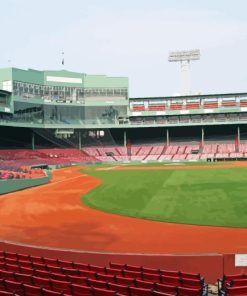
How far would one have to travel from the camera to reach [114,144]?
8531 centimetres

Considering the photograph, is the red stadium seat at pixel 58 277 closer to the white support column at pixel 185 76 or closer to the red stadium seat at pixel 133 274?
the red stadium seat at pixel 133 274

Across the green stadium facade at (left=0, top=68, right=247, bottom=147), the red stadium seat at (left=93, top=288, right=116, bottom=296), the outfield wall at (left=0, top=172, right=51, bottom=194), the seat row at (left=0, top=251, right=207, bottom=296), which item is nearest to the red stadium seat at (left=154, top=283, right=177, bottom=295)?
the seat row at (left=0, top=251, right=207, bottom=296)

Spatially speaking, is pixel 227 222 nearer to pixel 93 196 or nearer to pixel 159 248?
pixel 159 248

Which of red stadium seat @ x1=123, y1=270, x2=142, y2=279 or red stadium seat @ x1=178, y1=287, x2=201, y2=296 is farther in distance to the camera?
red stadium seat @ x1=123, y1=270, x2=142, y2=279

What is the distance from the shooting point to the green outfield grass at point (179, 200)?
2152 cm

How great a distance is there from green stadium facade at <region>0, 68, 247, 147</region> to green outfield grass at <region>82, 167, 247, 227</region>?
144ft

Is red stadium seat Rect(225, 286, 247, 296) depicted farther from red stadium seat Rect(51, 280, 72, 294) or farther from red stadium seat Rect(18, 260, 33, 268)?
red stadium seat Rect(18, 260, 33, 268)

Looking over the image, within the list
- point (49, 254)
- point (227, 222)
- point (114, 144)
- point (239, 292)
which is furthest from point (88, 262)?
point (114, 144)

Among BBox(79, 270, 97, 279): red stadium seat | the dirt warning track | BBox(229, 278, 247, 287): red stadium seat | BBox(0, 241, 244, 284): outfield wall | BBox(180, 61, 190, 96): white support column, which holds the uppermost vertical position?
BBox(180, 61, 190, 96): white support column

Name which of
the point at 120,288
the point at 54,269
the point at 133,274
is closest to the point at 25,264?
the point at 54,269

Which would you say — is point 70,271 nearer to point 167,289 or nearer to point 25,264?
point 25,264

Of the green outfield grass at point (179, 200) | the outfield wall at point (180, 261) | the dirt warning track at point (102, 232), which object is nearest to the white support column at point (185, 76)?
the green outfield grass at point (179, 200)

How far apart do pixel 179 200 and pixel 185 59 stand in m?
80.9

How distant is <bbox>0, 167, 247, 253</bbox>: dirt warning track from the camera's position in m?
16.3
